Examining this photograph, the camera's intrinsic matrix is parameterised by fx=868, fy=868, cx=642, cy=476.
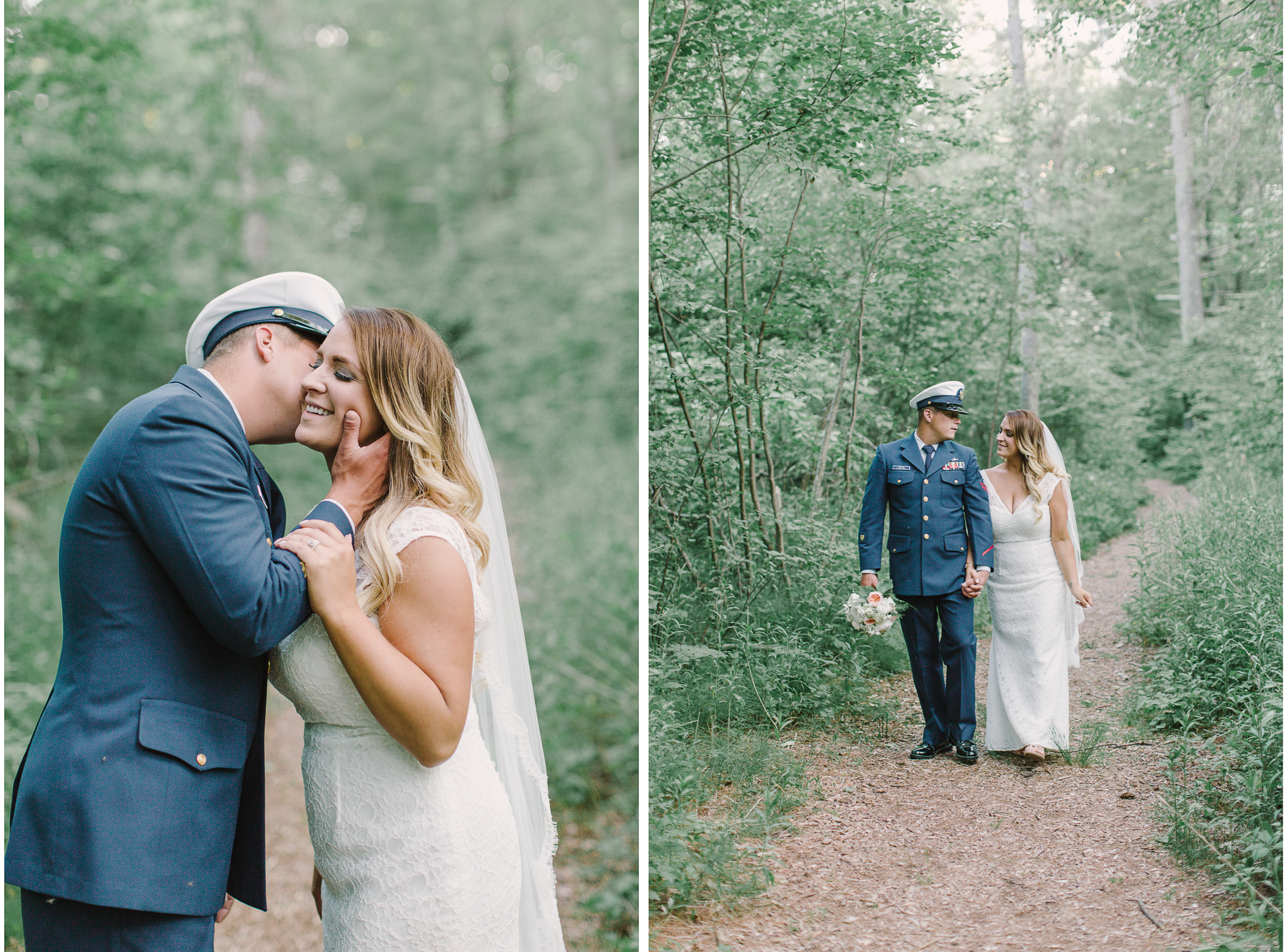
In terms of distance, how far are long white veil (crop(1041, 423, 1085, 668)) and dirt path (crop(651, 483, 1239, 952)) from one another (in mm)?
34

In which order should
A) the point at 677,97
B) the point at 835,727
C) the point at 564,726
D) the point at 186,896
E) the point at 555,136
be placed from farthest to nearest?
1. the point at 555,136
2. the point at 564,726
3. the point at 677,97
4. the point at 835,727
5. the point at 186,896

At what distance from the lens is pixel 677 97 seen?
3041mm

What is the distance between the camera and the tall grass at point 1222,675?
2.39 m

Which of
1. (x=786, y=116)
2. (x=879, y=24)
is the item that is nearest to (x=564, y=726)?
(x=786, y=116)

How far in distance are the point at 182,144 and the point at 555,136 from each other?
712cm

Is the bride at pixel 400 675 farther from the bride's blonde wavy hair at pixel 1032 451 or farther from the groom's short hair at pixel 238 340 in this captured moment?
the bride's blonde wavy hair at pixel 1032 451

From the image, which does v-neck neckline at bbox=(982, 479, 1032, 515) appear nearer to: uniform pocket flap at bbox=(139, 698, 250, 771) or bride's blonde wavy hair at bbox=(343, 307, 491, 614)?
bride's blonde wavy hair at bbox=(343, 307, 491, 614)

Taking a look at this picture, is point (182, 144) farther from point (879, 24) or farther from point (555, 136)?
point (879, 24)

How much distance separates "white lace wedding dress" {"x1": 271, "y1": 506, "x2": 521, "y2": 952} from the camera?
1784mm

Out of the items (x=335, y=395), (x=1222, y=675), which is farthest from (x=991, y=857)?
(x=335, y=395)

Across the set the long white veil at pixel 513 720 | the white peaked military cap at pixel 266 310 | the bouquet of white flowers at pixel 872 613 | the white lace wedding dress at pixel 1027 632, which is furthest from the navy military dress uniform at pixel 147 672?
the white lace wedding dress at pixel 1027 632

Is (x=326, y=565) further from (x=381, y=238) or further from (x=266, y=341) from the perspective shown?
(x=381, y=238)

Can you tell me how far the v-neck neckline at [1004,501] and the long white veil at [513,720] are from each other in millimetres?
1701

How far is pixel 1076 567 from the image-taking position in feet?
9.37
